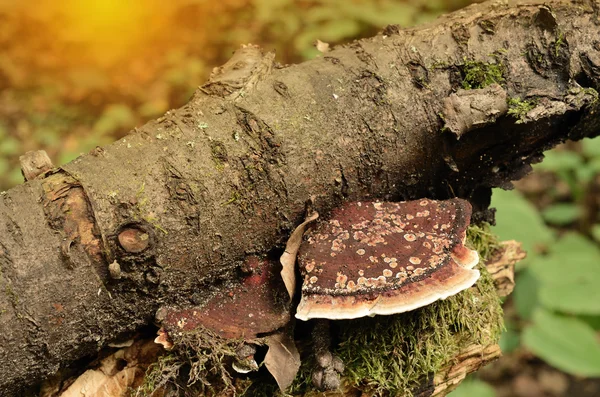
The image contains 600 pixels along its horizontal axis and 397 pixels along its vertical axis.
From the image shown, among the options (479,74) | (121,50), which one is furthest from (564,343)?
(121,50)

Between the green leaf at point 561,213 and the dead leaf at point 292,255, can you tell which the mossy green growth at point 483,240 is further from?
the green leaf at point 561,213

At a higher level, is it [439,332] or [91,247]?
[91,247]

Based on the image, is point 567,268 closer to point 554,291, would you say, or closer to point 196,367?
point 554,291

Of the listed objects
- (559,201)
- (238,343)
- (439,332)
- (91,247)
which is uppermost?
(91,247)

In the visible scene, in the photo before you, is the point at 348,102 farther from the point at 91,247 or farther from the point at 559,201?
the point at 559,201

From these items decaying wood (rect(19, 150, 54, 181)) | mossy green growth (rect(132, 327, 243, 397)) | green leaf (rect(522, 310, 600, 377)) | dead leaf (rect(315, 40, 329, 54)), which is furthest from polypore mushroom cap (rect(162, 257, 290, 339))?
green leaf (rect(522, 310, 600, 377))

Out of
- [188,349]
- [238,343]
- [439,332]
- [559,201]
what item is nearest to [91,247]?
[188,349]

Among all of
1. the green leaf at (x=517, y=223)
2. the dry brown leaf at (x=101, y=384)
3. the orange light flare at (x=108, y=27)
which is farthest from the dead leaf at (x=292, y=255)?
the orange light flare at (x=108, y=27)
